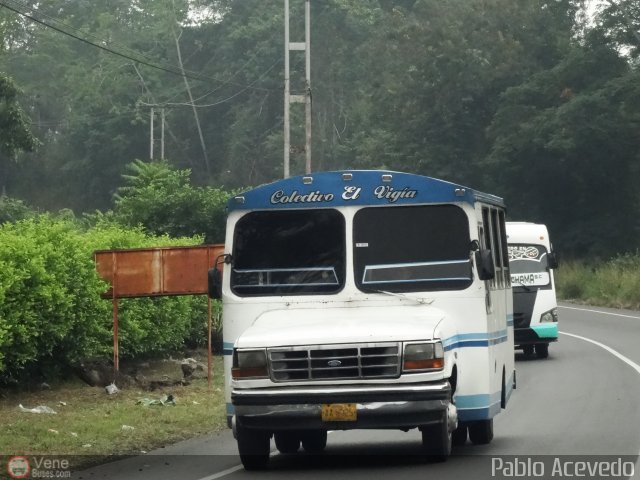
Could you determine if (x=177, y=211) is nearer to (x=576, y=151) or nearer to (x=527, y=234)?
(x=527, y=234)

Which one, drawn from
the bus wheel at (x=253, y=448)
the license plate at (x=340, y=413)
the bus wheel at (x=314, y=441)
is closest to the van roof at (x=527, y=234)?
the bus wheel at (x=314, y=441)

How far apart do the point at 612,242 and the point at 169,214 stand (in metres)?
31.5

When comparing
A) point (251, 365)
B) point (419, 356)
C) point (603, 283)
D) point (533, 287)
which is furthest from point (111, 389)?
point (603, 283)

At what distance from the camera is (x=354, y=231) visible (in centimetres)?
1342

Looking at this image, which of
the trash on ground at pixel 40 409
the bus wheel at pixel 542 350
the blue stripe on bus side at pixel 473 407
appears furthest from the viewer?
the bus wheel at pixel 542 350

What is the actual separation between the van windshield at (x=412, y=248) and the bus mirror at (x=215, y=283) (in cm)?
130

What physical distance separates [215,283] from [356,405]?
7.61ft

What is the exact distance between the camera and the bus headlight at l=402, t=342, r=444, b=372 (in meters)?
11.9

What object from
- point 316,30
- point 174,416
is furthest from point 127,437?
point 316,30

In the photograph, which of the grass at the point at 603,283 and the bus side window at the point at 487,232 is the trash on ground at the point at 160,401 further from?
the grass at the point at 603,283

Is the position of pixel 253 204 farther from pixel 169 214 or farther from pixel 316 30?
A: pixel 316 30

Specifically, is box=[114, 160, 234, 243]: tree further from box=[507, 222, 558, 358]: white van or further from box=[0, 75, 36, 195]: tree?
box=[507, 222, 558, 358]: white van

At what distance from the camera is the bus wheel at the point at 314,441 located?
1397cm

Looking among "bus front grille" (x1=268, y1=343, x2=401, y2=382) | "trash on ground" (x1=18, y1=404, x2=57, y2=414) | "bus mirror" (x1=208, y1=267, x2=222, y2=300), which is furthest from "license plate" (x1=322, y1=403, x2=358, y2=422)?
"trash on ground" (x1=18, y1=404, x2=57, y2=414)
